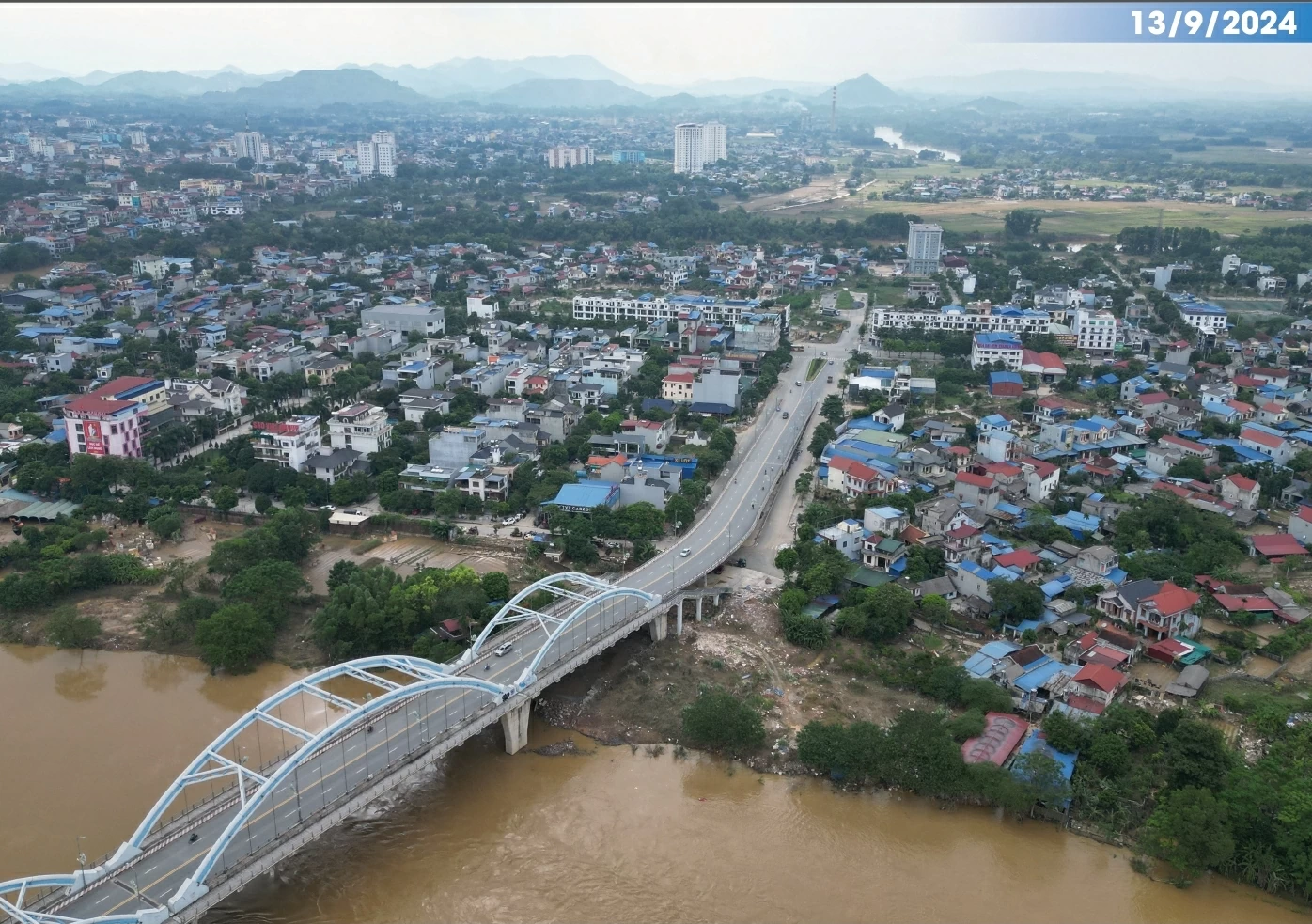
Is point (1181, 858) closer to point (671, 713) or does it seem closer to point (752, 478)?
point (671, 713)

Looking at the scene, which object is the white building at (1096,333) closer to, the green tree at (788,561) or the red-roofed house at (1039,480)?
the red-roofed house at (1039,480)

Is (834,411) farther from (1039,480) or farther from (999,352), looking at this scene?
(999,352)

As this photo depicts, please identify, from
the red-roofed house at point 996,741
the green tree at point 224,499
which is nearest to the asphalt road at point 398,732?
the red-roofed house at point 996,741

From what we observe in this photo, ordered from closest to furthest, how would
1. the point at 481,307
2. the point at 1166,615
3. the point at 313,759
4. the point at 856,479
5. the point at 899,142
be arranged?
the point at 313,759 < the point at 1166,615 < the point at 856,479 < the point at 481,307 < the point at 899,142

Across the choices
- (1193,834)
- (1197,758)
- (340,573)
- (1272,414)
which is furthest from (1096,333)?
(340,573)

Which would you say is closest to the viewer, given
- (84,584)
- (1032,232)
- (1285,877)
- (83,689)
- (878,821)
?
(1285,877)

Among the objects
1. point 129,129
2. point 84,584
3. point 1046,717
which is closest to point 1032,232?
point 1046,717
